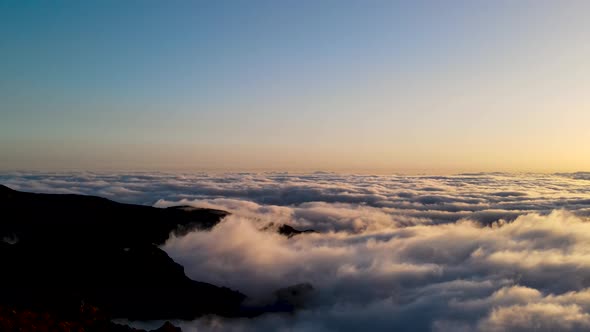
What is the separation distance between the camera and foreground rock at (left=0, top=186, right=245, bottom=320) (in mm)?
51375

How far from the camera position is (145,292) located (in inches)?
2640

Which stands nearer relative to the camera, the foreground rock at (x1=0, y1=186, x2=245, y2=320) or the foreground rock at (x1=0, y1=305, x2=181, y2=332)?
the foreground rock at (x1=0, y1=305, x2=181, y2=332)

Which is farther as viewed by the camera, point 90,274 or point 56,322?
point 90,274

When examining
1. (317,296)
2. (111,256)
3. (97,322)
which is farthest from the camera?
(317,296)

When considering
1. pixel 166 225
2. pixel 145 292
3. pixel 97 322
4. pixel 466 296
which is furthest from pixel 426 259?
pixel 97 322

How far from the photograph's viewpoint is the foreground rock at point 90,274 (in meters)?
51.4

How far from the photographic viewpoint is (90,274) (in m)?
62.8

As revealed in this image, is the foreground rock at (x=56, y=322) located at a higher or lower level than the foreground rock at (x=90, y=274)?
higher

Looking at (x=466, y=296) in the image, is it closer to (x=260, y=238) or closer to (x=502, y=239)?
(x=260, y=238)

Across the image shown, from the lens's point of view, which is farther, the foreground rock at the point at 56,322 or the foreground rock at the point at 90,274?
the foreground rock at the point at 90,274

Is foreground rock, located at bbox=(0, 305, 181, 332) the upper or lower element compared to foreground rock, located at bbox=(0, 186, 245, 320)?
upper

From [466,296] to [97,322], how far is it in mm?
87537

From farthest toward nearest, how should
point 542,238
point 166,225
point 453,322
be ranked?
1. point 542,238
2. point 166,225
3. point 453,322

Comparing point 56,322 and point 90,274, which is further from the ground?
point 56,322
